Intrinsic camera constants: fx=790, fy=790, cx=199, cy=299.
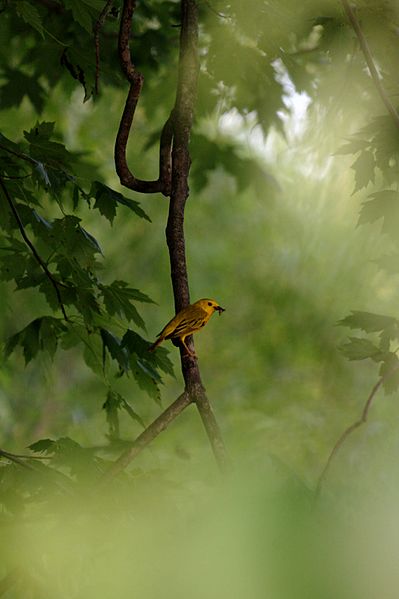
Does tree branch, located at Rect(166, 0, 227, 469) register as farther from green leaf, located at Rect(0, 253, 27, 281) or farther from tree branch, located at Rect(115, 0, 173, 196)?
green leaf, located at Rect(0, 253, 27, 281)

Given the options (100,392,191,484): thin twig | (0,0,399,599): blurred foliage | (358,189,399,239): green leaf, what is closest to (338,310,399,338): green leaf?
(0,0,399,599): blurred foliage

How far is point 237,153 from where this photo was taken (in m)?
1.89

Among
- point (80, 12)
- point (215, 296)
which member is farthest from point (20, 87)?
point (215, 296)

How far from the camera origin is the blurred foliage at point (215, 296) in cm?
18

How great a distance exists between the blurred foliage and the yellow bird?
8cm

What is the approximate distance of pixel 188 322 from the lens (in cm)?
52

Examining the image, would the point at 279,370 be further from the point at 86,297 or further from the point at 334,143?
the point at 86,297

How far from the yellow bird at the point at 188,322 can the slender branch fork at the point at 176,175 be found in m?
0.05

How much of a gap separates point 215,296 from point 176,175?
2.47m

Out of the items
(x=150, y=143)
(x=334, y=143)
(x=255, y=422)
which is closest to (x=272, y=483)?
(x=334, y=143)

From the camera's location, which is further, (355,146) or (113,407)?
(113,407)

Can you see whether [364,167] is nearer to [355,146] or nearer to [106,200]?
[355,146]

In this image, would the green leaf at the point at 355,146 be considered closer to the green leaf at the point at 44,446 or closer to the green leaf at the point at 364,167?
the green leaf at the point at 364,167

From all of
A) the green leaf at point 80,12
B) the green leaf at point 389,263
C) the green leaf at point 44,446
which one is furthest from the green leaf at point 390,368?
the green leaf at point 80,12
